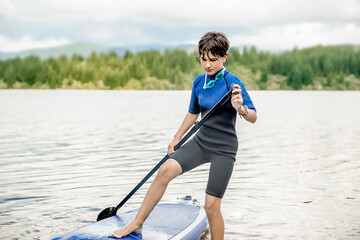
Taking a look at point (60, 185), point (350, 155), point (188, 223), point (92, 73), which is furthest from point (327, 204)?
point (92, 73)

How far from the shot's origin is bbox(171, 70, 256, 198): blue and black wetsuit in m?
4.67

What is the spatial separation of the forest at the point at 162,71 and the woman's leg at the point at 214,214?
164m

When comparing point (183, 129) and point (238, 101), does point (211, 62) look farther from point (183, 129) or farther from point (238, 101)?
point (183, 129)

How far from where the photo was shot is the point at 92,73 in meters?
169

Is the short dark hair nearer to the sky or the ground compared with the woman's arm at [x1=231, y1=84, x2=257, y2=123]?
nearer to the sky

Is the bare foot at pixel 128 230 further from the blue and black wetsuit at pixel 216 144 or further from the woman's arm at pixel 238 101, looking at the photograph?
the woman's arm at pixel 238 101

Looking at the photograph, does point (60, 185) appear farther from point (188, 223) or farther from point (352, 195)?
point (352, 195)

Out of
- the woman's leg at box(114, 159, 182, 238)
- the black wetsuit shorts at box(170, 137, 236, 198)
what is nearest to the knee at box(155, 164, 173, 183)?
the woman's leg at box(114, 159, 182, 238)

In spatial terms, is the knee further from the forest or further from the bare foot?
the forest

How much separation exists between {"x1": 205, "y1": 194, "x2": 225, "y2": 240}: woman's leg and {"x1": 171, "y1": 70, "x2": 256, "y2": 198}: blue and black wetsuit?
0.06 metres

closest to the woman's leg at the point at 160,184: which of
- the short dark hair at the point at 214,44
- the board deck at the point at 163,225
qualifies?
the board deck at the point at 163,225

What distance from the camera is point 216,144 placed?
4738 millimetres

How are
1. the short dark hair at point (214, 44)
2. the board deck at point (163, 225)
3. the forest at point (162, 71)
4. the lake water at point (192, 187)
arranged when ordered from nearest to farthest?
the short dark hair at point (214, 44) → the board deck at point (163, 225) → the lake water at point (192, 187) → the forest at point (162, 71)

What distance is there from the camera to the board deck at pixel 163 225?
538cm
